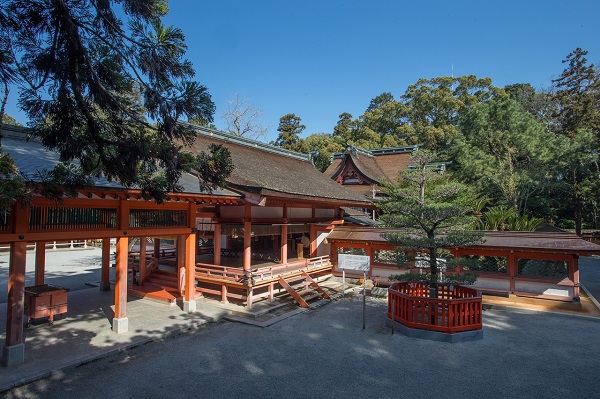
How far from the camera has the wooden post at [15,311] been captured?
6.77m

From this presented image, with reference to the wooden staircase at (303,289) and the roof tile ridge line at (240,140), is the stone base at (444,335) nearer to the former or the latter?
the wooden staircase at (303,289)

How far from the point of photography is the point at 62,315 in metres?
10.2

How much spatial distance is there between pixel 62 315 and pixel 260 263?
7.14 m

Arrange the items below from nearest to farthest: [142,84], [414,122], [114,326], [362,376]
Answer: [142,84]
[362,376]
[114,326]
[414,122]

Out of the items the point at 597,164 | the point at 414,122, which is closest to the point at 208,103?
the point at 597,164

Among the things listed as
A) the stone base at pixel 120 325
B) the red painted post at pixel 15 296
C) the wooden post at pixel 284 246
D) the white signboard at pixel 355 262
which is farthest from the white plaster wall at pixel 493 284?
the red painted post at pixel 15 296

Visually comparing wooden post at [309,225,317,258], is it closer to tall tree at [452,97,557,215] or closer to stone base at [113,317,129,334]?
stone base at [113,317,129,334]

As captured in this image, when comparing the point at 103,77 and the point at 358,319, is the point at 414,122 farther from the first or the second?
the point at 103,77

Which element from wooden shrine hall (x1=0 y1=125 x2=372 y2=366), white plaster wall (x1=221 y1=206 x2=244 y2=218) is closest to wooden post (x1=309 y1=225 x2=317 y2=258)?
wooden shrine hall (x1=0 y1=125 x2=372 y2=366)

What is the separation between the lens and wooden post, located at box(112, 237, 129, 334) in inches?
346

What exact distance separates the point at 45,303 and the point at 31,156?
13.2ft

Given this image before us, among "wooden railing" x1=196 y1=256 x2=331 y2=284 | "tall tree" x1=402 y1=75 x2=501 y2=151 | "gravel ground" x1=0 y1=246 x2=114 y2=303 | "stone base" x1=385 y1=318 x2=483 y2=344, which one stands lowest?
"gravel ground" x1=0 y1=246 x2=114 y2=303

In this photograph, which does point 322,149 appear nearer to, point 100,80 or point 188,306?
point 188,306

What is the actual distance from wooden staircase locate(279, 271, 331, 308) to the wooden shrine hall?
5 cm
